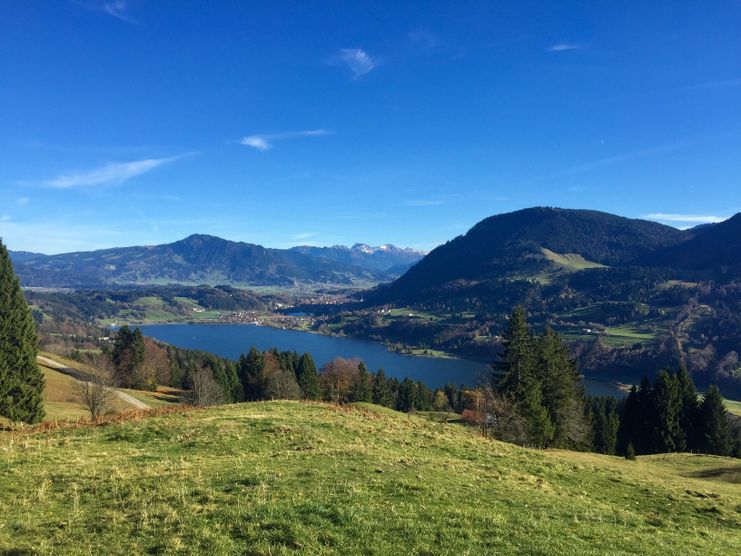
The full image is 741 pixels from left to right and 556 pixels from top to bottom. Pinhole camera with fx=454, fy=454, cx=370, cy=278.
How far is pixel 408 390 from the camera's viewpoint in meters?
110

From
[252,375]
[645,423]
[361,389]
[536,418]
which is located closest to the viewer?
[536,418]

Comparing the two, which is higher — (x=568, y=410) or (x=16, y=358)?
(x=16, y=358)

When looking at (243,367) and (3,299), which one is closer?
(3,299)

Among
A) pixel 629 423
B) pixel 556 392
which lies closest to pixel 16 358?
pixel 556 392

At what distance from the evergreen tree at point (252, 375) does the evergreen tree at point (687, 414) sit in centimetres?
7420

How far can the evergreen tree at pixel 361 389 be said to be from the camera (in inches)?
3962

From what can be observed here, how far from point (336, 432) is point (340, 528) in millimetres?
16203

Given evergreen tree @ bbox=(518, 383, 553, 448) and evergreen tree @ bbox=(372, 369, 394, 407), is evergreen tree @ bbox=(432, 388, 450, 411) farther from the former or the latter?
evergreen tree @ bbox=(518, 383, 553, 448)

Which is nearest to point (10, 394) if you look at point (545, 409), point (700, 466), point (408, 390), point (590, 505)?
point (590, 505)

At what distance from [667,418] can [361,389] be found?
190 feet

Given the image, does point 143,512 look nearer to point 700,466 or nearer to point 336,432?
point 336,432

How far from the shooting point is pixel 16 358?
4234cm

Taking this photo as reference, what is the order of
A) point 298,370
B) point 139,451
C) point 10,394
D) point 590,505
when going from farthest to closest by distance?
point 298,370 < point 10,394 < point 139,451 < point 590,505

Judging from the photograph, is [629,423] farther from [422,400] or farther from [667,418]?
[422,400]
